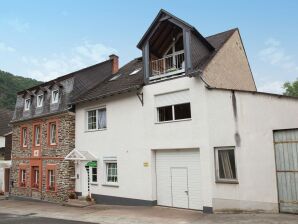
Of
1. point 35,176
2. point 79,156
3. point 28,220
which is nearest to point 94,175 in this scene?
point 79,156

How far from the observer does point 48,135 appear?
21.8m

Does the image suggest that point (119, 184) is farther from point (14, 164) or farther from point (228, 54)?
point (14, 164)

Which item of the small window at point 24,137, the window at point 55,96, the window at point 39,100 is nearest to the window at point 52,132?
the window at point 55,96

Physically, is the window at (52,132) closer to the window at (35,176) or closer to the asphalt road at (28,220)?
the window at (35,176)

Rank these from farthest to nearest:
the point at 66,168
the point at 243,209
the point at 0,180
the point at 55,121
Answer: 1. the point at 0,180
2. the point at 55,121
3. the point at 66,168
4. the point at 243,209

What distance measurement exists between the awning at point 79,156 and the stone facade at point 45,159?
0.97m

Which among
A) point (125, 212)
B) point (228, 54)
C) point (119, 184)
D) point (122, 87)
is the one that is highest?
point (228, 54)

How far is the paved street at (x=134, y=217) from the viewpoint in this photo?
11.3m

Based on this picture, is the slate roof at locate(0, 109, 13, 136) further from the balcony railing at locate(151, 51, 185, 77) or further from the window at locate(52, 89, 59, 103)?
the balcony railing at locate(151, 51, 185, 77)

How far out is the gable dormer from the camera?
48.3ft

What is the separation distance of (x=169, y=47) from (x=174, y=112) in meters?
3.92

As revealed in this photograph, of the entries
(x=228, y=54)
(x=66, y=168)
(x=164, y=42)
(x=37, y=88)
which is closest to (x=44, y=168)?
(x=66, y=168)

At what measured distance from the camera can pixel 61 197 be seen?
65.0 feet

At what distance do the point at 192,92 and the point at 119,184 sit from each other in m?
6.64
